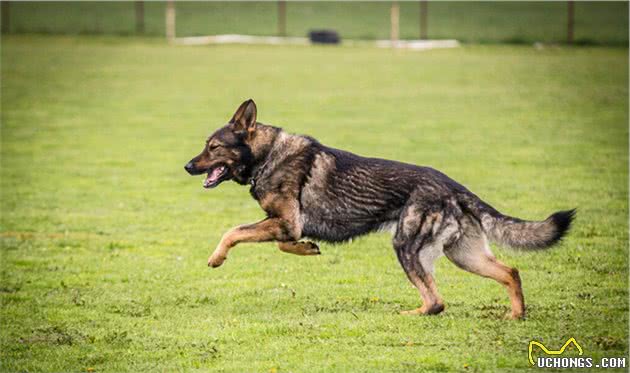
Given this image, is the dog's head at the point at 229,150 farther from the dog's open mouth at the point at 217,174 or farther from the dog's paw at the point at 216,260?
the dog's paw at the point at 216,260

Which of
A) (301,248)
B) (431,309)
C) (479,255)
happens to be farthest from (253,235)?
(479,255)

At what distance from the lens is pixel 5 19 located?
2098 inches

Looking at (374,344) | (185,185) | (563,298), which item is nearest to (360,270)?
(563,298)

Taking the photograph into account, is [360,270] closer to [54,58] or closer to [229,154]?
[229,154]

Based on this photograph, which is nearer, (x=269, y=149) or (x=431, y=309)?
(x=431, y=309)

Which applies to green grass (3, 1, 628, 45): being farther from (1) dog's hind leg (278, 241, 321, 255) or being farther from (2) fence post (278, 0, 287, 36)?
(1) dog's hind leg (278, 241, 321, 255)

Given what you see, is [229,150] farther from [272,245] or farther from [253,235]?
[272,245]

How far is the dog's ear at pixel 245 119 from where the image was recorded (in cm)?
927

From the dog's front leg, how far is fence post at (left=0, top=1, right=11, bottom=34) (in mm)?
44575

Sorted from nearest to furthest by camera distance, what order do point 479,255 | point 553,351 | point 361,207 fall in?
point 553,351, point 479,255, point 361,207

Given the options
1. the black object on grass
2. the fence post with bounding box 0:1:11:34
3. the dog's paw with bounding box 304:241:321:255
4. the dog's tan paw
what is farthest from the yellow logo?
the fence post with bounding box 0:1:11:34

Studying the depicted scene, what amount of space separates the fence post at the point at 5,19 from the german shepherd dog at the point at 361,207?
44.2 metres

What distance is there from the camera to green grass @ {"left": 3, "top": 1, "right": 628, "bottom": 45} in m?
52.1

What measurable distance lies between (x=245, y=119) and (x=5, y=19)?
46.7 metres
